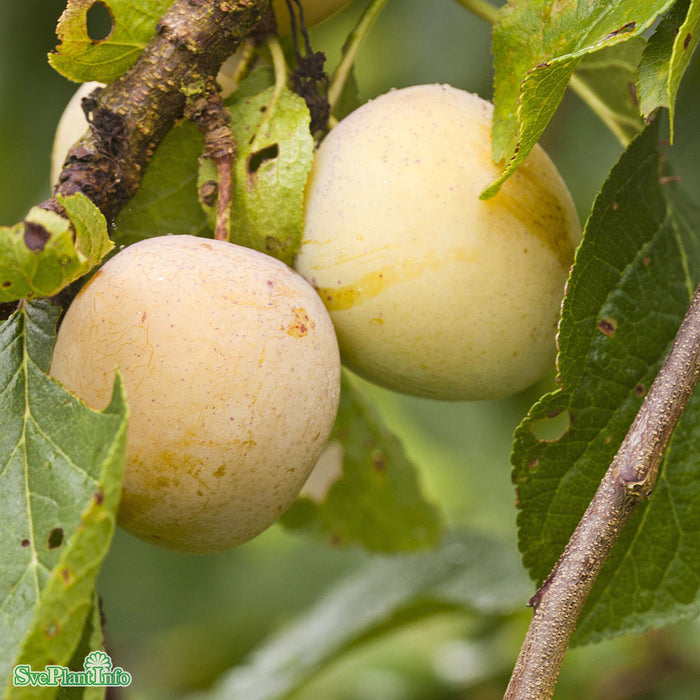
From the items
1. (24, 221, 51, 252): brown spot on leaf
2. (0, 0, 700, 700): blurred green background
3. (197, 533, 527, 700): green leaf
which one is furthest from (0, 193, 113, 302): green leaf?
(197, 533, 527, 700): green leaf

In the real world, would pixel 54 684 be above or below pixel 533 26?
below

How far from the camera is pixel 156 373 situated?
0.71m

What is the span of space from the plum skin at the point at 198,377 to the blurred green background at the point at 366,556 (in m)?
0.49

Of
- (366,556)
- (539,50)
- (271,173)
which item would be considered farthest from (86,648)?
(366,556)

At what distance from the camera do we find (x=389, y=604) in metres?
1.50

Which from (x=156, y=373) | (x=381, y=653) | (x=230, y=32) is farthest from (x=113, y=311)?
(x=381, y=653)

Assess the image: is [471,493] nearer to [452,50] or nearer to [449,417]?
[449,417]

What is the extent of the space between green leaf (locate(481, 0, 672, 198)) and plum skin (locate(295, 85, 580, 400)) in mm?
52

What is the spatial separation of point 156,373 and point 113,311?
68 millimetres

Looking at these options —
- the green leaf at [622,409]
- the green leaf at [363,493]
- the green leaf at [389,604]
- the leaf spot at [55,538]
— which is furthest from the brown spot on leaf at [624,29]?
the green leaf at [389,604]

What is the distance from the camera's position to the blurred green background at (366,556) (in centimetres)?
134

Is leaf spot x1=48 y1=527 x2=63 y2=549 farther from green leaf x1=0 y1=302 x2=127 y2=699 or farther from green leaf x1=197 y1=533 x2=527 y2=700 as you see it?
green leaf x1=197 y1=533 x2=527 y2=700

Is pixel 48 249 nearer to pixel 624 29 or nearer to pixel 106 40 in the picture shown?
pixel 106 40

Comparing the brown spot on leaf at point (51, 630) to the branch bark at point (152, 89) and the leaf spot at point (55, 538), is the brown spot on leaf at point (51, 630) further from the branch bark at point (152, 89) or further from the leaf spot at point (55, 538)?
the branch bark at point (152, 89)
